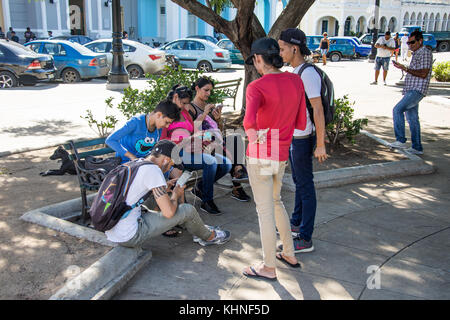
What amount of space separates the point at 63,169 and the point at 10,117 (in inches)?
174

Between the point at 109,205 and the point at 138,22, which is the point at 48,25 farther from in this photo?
the point at 109,205

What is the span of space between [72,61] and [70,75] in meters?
0.49

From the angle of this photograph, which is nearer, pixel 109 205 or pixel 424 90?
pixel 109 205

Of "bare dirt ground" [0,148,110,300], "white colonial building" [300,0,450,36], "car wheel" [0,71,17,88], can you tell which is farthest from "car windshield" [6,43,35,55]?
"white colonial building" [300,0,450,36]

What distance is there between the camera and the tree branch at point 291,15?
7.42 metres

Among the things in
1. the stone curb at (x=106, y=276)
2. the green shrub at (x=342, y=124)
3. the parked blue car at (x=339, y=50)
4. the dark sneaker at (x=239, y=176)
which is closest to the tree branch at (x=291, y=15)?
the green shrub at (x=342, y=124)

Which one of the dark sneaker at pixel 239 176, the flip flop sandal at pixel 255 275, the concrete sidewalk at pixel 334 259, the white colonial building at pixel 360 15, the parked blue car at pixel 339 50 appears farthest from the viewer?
the white colonial building at pixel 360 15

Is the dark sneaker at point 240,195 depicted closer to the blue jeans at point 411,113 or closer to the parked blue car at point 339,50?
the blue jeans at point 411,113

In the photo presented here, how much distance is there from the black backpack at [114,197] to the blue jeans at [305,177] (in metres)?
1.24

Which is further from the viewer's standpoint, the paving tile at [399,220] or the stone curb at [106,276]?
the paving tile at [399,220]

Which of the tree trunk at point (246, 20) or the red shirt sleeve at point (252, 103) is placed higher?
the tree trunk at point (246, 20)

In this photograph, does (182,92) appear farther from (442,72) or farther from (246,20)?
(442,72)
